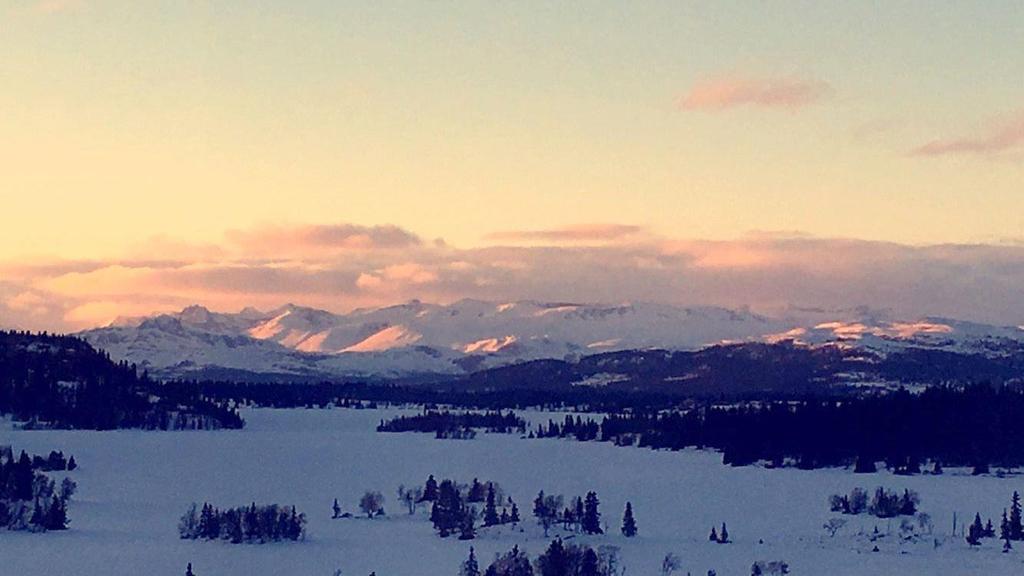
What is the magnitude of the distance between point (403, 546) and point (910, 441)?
3792 inches

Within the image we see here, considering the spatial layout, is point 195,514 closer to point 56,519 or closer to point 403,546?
point 56,519

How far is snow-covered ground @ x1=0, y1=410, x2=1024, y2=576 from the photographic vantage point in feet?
341

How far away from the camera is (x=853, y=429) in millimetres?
199125

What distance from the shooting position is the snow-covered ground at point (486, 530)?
10381 centimetres

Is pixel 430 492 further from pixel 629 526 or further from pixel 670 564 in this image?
pixel 670 564

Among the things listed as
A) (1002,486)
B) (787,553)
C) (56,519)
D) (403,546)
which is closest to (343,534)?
(403,546)

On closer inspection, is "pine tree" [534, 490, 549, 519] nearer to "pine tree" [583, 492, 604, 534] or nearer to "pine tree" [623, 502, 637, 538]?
"pine tree" [583, 492, 604, 534]

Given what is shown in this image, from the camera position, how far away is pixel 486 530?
12225 cm

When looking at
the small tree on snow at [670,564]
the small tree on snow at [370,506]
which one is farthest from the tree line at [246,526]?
the small tree on snow at [670,564]

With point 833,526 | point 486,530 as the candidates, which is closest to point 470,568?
point 486,530

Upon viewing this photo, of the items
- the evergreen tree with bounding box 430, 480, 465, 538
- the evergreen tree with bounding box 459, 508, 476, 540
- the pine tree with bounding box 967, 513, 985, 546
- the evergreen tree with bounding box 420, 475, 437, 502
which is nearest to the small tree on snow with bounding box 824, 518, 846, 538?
the pine tree with bounding box 967, 513, 985, 546

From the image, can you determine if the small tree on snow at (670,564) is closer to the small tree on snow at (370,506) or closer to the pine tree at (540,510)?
the pine tree at (540,510)

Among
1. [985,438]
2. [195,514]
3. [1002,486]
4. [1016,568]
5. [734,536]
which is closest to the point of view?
[1016,568]

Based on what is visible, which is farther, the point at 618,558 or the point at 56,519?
the point at 56,519
